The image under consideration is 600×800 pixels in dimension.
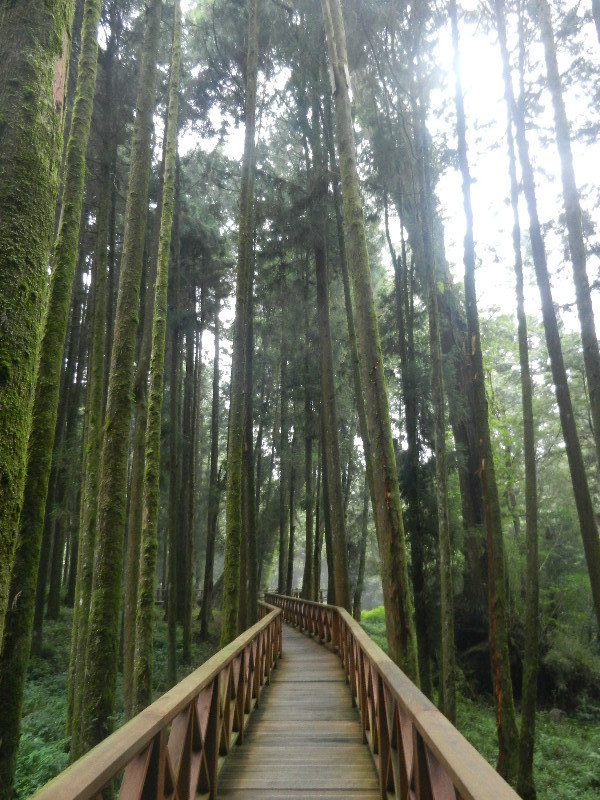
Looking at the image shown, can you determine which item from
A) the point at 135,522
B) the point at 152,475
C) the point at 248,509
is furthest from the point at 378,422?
the point at 248,509

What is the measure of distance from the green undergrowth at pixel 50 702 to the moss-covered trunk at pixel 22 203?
4.63m

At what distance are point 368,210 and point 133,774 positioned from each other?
556 inches

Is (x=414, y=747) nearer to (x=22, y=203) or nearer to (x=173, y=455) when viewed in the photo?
(x=22, y=203)

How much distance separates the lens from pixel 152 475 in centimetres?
602

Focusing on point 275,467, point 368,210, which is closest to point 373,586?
point 275,467

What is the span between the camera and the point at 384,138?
37.0 ft

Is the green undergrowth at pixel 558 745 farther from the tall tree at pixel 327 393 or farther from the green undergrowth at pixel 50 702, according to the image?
the green undergrowth at pixel 50 702

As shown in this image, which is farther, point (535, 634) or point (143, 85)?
point (535, 634)

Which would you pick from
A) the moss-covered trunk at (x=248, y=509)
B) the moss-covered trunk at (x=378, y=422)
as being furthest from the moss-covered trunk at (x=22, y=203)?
the moss-covered trunk at (x=248, y=509)

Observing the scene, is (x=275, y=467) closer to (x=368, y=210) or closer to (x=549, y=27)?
(x=368, y=210)

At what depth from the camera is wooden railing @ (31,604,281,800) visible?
1544 millimetres

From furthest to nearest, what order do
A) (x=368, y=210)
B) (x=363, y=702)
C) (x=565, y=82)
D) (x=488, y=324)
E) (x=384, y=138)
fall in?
(x=488, y=324) → (x=368, y=210) → (x=384, y=138) → (x=565, y=82) → (x=363, y=702)

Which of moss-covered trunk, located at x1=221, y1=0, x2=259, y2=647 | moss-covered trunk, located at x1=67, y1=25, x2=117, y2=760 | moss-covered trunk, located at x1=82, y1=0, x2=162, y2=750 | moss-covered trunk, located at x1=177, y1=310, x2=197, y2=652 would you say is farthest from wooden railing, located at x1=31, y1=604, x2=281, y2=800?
moss-covered trunk, located at x1=177, y1=310, x2=197, y2=652

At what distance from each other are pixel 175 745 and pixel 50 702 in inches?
393
